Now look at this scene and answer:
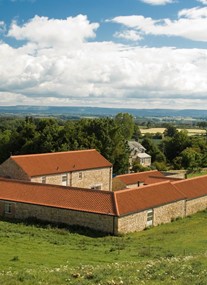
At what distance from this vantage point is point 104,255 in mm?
24406

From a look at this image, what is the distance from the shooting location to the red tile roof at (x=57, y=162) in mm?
47562

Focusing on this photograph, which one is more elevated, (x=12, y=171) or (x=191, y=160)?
(x=12, y=171)

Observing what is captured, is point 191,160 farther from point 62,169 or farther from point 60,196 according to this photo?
point 60,196

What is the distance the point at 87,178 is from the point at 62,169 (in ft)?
13.8

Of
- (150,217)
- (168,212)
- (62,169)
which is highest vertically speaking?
(62,169)

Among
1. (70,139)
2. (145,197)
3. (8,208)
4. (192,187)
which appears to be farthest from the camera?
(70,139)

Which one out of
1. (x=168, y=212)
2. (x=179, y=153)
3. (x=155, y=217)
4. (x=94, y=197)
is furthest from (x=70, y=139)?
(x=179, y=153)

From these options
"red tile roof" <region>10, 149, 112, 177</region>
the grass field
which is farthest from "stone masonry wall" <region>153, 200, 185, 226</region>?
"red tile roof" <region>10, 149, 112, 177</region>

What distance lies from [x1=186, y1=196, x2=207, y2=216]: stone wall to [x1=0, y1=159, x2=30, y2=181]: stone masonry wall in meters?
16.8

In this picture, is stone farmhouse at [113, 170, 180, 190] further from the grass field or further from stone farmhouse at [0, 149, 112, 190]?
the grass field

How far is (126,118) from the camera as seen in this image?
404 feet

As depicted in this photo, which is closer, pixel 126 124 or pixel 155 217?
pixel 155 217

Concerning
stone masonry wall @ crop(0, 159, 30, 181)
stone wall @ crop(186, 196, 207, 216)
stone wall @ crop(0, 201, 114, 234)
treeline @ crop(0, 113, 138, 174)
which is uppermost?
treeline @ crop(0, 113, 138, 174)

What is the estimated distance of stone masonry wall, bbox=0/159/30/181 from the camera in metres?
46.8
